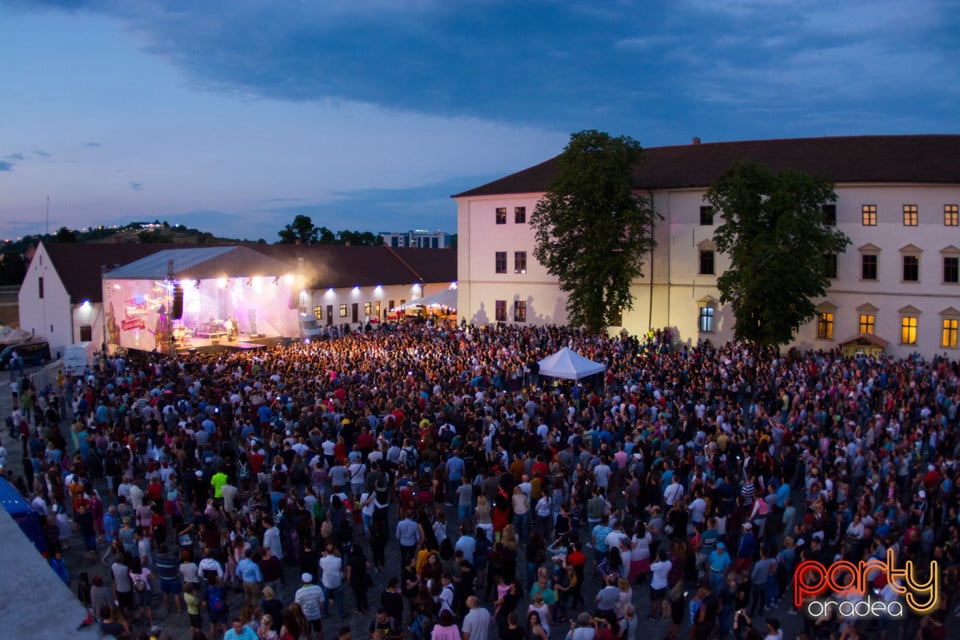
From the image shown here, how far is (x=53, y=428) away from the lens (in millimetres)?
15859

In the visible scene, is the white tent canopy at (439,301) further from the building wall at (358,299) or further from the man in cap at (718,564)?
the man in cap at (718,564)

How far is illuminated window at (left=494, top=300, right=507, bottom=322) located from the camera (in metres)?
39.9

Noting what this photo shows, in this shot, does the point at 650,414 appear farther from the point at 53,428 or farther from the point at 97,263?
the point at 97,263

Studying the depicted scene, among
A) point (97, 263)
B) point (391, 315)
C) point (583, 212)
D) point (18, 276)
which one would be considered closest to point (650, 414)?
point (583, 212)

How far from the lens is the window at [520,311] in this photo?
39344mm

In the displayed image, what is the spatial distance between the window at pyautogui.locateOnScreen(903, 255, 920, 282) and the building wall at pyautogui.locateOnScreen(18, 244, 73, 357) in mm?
41173

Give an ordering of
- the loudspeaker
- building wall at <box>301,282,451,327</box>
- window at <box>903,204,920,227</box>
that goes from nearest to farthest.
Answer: window at <box>903,204,920,227</box>
the loudspeaker
building wall at <box>301,282,451,327</box>

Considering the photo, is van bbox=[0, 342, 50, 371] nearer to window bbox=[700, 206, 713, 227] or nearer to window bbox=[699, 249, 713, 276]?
window bbox=[699, 249, 713, 276]

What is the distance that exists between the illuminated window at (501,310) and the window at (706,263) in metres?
11.0

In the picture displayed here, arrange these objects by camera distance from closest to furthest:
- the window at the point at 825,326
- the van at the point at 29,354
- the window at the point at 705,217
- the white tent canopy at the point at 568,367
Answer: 1. the white tent canopy at the point at 568,367
2. the window at the point at 825,326
3. the window at the point at 705,217
4. the van at the point at 29,354

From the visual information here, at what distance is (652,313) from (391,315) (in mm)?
Result: 15829

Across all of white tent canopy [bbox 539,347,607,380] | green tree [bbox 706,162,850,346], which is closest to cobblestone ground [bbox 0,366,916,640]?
white tent canopy [bbox 539,347,607,380]

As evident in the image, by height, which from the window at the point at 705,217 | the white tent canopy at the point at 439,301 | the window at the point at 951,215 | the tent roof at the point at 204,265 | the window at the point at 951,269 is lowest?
the white tent canopy at the point at 439,301

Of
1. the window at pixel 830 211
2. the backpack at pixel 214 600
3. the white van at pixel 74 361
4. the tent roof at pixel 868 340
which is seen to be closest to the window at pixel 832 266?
the window at pixel 830 211
